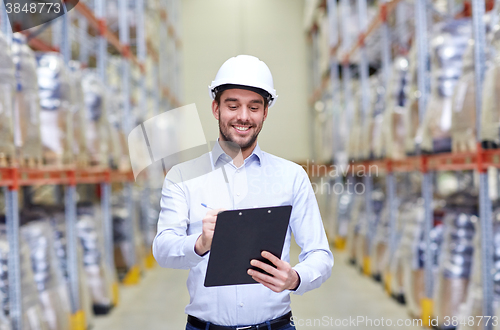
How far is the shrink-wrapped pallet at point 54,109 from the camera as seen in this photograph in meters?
3.84

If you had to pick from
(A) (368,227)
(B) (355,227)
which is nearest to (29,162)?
(A) (368,227)

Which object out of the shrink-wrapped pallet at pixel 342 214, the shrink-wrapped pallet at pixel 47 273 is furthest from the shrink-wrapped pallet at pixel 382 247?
the shrink-wrapped pallet at pixel 47 273

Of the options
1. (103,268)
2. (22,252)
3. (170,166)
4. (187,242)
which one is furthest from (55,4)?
(187,242)

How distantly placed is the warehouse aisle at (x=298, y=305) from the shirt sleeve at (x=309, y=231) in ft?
9.62

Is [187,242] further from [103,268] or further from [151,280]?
[151,280]

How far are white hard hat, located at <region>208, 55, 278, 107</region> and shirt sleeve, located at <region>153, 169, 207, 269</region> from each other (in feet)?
1.06

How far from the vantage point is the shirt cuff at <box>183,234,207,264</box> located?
1.38 m

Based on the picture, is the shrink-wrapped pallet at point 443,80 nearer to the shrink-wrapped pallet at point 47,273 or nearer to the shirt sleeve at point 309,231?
the shirt sleeve at point 309,231

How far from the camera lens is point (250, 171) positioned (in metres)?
1.56

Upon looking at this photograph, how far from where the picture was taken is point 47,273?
3795 mm

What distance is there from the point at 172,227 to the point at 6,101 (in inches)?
77.2

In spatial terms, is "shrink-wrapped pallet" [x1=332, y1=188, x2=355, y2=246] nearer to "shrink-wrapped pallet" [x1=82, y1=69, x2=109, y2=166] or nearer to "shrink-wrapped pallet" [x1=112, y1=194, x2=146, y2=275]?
"shrink-wrapped pallet" [x1=112, y1=194, x2=146, y2=275]

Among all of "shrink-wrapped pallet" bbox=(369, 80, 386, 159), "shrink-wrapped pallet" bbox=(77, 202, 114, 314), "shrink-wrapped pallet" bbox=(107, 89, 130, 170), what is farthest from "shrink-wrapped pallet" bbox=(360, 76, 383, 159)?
"shrink-wrapped pallet" bbox=(77, 202, 114, 314)

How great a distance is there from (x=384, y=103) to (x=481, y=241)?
3.09 metres
